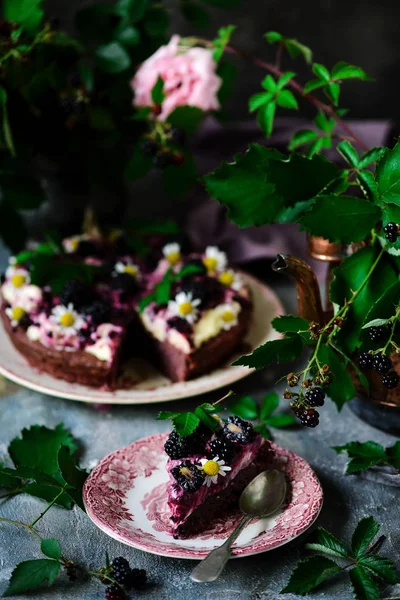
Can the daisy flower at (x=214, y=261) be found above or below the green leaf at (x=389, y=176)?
below

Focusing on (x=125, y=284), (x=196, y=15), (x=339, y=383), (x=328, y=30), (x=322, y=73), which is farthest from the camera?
(x=328, y=30)

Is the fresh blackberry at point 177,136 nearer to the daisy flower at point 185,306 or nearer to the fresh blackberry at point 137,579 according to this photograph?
the daisy flower at point 185,306

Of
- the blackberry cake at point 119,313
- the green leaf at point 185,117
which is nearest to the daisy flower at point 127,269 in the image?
the blackberry cake at point 119,313

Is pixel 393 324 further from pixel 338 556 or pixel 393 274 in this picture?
pixel 338 556

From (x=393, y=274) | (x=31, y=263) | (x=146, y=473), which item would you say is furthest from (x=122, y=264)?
(x=393, y=274)

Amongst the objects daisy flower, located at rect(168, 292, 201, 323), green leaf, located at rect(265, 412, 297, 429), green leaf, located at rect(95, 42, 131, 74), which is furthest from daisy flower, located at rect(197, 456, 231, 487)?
green leaf, located at rect(95, 42, 131, 74)

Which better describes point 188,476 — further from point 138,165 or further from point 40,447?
point 138,165

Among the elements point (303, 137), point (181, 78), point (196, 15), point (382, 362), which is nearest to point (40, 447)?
point (382, 362)

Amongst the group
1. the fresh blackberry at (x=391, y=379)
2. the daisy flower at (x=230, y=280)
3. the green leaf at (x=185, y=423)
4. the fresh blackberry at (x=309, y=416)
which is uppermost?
the fresh blackberry at (x=309, y=416)
